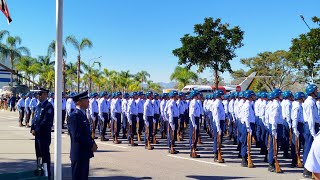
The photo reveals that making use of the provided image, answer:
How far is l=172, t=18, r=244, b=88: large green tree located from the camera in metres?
24.1

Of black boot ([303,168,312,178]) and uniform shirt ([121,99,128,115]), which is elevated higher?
uniform shirt ([121,99,128,115])

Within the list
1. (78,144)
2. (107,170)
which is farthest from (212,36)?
(78,144)

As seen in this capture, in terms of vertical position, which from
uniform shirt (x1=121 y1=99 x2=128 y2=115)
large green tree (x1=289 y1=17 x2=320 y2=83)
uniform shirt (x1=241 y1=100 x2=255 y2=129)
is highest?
large green tree (x1=289 y1=17 x2=320 y2=83)

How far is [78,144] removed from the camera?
611 centimetres

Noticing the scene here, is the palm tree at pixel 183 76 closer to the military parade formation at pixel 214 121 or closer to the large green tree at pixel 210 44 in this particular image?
the large green tree at pixel 210 44

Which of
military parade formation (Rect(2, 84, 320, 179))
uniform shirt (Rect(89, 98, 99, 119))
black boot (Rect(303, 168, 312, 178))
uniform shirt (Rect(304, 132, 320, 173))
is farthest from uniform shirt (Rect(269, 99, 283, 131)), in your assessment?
uniform shirt (Rect(89, 98, 99, 119))

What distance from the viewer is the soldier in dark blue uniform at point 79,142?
6062mm

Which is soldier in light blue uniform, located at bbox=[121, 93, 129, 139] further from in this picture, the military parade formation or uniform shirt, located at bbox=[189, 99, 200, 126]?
uniform shirt, located at bbox=[189, 99, 200, 126]

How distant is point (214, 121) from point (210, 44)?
542 inches

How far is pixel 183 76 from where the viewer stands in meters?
54.2

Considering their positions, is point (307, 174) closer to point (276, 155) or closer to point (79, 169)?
point (276, 155)

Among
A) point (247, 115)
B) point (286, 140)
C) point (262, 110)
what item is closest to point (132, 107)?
point (262, 110)

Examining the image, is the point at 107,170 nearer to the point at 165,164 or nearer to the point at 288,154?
the point at 165,164

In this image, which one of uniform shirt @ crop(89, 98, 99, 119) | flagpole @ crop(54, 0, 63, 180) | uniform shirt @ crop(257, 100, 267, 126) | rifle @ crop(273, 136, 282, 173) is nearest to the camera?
flagpole @ crop(54, 0, 63, 180)
